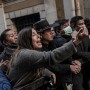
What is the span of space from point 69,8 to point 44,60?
12.3 metres

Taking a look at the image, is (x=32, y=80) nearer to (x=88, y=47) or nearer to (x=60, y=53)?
(x=60, y=53)

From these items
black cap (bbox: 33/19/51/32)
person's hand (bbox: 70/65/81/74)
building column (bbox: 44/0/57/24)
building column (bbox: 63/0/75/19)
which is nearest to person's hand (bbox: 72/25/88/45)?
black cap (bbox: 33/19/51/32)

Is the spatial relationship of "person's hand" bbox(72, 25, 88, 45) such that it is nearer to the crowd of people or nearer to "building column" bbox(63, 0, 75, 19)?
the crowd of people

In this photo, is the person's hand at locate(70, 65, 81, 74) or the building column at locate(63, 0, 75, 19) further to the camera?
the building column at locate(63, 0, 75, 19)

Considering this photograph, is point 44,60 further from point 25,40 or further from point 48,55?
point 25,40

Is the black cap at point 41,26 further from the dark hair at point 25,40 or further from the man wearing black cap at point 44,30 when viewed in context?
the dark hair at point 25,40

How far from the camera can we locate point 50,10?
17109mm

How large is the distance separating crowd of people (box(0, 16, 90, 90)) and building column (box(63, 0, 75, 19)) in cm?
917

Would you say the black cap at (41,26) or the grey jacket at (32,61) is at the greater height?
the black cap at (41,26)

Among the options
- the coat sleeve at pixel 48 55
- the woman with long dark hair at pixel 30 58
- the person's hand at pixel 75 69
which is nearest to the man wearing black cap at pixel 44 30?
the person's hand at pixel 75 69

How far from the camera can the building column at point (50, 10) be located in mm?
16839

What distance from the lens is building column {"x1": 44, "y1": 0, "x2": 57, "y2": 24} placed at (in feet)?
55.2

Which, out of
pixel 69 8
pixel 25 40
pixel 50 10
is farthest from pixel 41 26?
pixel 50 10

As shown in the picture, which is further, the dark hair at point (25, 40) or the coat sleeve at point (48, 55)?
the dark hair at point (25, 40)
